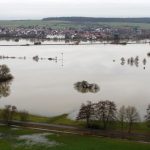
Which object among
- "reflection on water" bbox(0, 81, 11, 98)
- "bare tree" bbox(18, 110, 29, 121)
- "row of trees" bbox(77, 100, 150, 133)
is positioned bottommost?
"reflection on water" bbox(0, 81, 11, 98)

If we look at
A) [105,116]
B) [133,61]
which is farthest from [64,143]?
[133,61]

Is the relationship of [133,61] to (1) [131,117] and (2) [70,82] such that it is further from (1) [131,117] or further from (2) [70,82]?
(1) [131,117]

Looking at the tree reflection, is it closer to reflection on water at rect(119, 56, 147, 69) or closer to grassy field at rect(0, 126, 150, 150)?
grassy field at rect(0, 126, 150, 150)

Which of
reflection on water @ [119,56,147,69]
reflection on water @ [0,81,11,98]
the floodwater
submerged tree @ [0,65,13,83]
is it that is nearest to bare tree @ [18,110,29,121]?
the floodwater

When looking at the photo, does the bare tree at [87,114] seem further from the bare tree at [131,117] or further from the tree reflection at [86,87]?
the tree reflection at [86,87]

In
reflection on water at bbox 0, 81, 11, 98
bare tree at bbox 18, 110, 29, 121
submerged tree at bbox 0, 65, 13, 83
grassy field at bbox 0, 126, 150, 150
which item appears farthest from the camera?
submerged tree at bbox 0, 65, 13, 83

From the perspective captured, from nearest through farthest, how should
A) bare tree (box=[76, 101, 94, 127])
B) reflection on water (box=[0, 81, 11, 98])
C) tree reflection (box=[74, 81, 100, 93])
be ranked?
bare tree (box=[76, 101, 94, 127]), reflection on water (box=[0, 81, 11, 98]), tree reflection (box=[74, 81, 100, 93])

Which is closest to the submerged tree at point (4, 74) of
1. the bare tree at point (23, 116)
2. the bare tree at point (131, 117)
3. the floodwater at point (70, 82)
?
the floodwater at point (70, 82)
